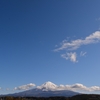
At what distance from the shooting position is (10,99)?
14300 centimetres

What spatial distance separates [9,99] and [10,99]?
101 cm

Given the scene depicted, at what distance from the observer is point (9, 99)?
14362cm
